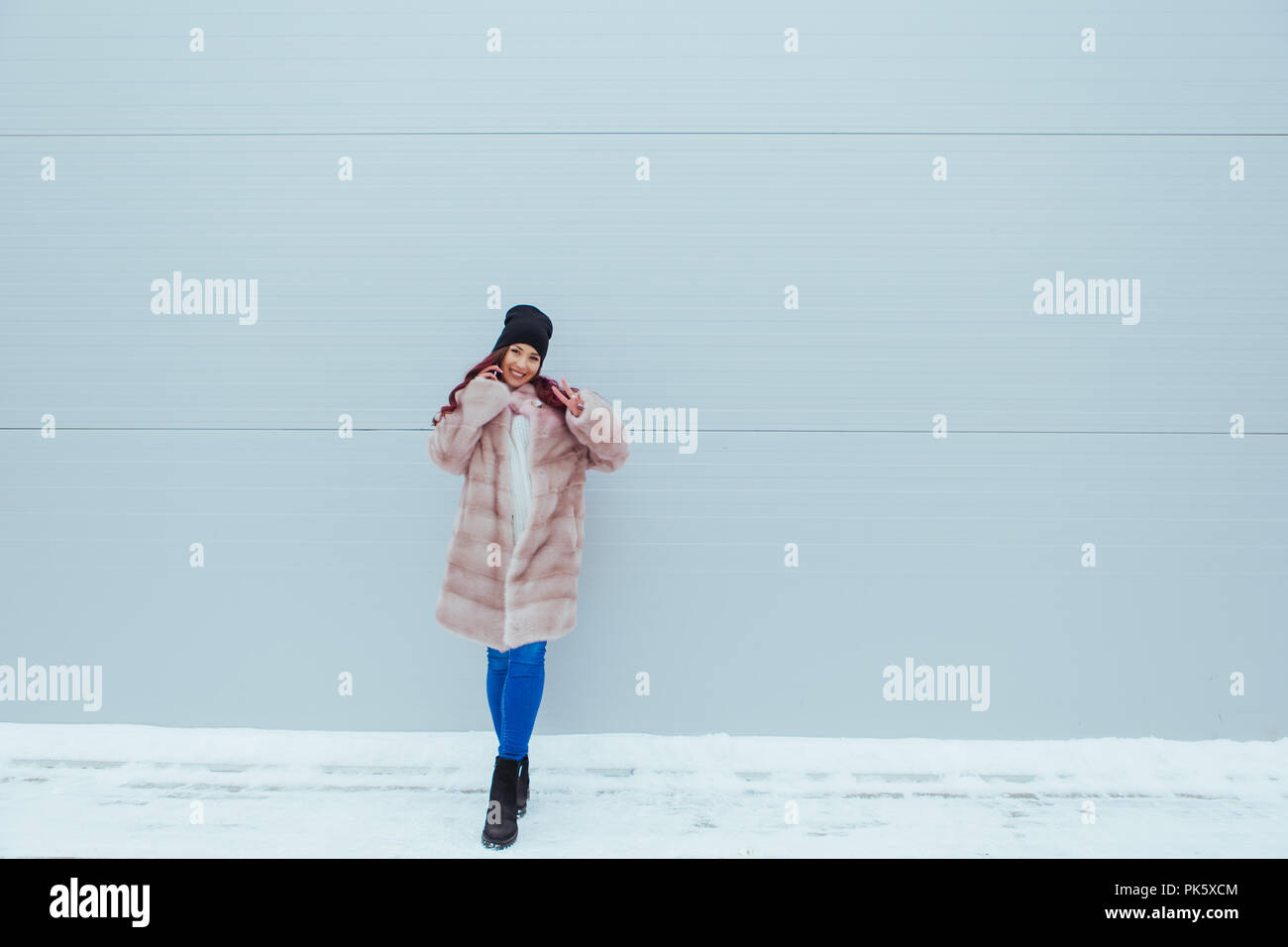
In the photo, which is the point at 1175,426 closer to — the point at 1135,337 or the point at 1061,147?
the point at 1135,337

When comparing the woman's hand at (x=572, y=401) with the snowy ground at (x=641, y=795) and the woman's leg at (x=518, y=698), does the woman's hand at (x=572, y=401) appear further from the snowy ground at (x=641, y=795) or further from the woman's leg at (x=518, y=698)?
the snowy ground at (x=641, y=795)

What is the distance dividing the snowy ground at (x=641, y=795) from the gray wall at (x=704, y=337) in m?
0.13

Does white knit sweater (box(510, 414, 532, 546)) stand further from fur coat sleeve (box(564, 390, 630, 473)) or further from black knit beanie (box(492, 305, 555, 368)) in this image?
black knit beanie (box(492, 305, 555, 368))

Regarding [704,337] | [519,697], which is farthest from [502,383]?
[519,697]

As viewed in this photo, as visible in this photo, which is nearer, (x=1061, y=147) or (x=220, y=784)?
(x=220, y=784)

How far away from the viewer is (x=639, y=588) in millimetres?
3070

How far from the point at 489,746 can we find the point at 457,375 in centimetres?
151

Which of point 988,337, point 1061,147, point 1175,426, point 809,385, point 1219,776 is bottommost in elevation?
point 1219,776

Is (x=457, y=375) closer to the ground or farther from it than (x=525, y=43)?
closer to the ground

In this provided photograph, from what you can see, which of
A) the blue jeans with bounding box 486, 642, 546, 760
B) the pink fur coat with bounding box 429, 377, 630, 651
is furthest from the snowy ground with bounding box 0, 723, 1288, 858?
the pink fur coat with bounding box 429, 377, 630, 651

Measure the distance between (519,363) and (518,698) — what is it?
3.66 ft

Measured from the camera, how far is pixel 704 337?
3.04 m

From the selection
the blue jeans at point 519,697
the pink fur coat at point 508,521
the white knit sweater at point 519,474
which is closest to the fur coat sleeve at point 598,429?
the pink fur coat at point 508,521

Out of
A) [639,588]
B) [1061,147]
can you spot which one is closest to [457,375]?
[639,588]
